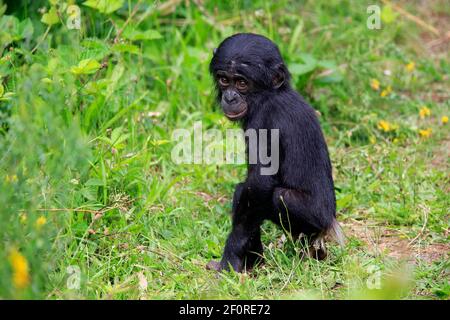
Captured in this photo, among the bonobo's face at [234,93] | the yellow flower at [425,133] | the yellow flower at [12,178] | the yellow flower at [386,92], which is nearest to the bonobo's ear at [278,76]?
the bonobo's face at [234,93]

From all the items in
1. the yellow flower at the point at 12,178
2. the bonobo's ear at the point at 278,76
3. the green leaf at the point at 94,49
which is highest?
the green leaf at the point at 94,49

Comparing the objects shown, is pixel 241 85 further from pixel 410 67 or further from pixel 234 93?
Result: pixel 410 67

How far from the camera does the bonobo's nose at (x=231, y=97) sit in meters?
5.15

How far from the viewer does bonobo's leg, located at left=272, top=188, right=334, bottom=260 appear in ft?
15.8

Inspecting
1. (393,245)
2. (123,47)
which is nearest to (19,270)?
(123,47)

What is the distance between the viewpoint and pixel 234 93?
5152 millimetres

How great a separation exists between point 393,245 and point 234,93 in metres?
→ 1.61

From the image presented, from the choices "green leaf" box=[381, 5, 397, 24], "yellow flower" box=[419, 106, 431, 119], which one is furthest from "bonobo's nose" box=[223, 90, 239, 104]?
"green leaf" box=[381, 5, 397, 24]

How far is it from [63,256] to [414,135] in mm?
3701

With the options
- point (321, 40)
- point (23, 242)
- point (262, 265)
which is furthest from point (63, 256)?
point (321, 40)

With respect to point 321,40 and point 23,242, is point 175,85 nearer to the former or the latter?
point 321,40

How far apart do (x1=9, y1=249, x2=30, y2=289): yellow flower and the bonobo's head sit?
2.02 meters

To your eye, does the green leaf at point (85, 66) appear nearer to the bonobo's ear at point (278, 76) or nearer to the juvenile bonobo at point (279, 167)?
the juvenile bonobo at point (279, 167)

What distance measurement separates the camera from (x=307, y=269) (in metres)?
4.84
